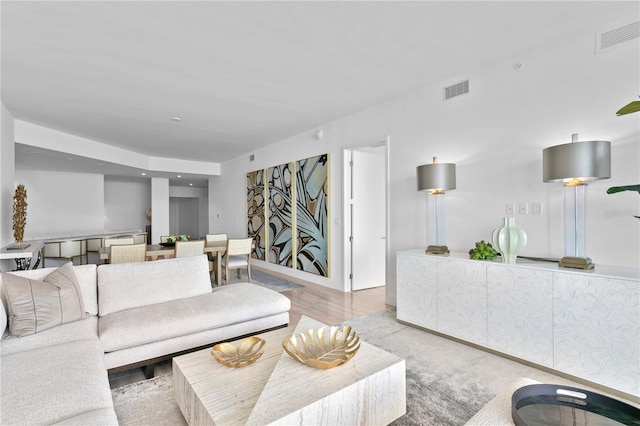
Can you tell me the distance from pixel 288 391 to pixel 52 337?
177 centimetres

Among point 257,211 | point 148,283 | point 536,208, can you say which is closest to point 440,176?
point 536,208

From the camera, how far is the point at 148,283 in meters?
2.84

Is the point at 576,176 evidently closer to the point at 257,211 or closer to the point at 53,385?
the point at 53,385

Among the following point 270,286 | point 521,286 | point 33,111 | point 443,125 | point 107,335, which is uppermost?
point 33,111

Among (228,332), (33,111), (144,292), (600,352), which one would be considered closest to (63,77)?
(33,111)

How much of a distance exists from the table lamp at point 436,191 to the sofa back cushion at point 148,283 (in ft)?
8.38

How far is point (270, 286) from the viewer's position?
5.28 meters

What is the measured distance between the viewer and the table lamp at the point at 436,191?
3400mm

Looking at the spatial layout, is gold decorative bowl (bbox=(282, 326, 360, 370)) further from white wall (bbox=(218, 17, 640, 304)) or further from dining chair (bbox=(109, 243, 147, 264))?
dining chair (bbox=(109, 243, 147, 264))

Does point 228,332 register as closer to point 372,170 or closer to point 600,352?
point 600,352

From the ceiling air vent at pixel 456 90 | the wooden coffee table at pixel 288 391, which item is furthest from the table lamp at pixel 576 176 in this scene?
the wooden coffee table at pixel 288 391

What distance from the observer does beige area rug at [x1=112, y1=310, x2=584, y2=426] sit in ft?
6.29

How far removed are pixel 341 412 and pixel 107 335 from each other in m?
1.76

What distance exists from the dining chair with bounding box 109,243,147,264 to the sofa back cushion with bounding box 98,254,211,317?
74.4 inches
